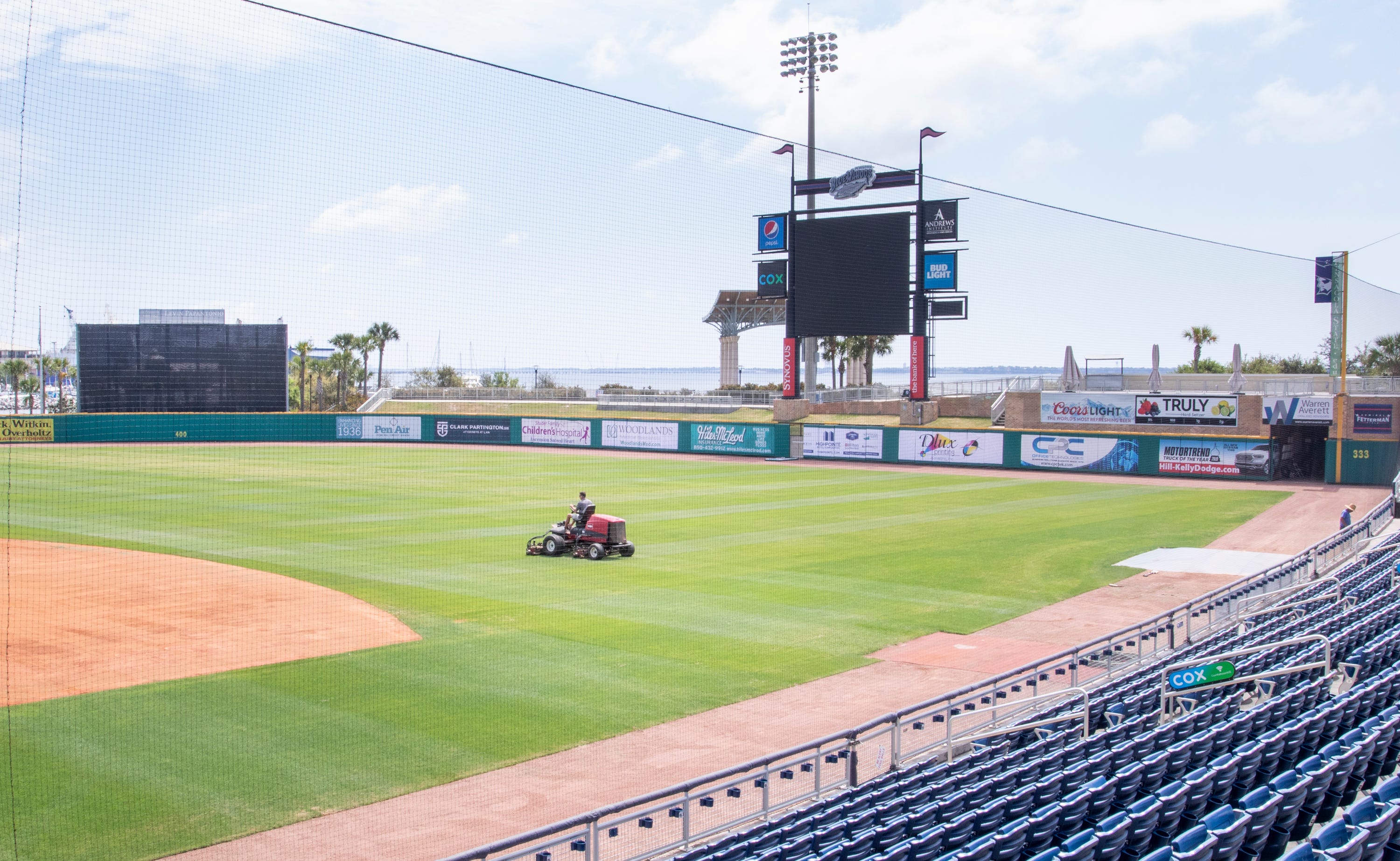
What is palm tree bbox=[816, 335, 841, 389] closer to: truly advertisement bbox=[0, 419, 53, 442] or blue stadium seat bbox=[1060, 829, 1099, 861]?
truly advertisement bbox=[0, 419, 53, 442]

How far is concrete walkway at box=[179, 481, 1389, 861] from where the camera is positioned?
9.30 meters

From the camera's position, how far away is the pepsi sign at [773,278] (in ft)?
186

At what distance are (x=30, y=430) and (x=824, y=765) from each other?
2225 inches

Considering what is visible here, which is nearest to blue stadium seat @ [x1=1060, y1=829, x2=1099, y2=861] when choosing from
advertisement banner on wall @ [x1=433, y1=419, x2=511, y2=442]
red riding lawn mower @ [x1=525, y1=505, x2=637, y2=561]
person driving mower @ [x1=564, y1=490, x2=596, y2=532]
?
red riding lawn mower @ [x1=525, y1=505, x2=637, y2=561]

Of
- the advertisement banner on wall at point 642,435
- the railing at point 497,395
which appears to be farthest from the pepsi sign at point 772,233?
the railing at point 497,395

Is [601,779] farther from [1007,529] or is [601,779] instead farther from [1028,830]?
[1007,529]

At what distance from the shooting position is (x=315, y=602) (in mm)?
18969

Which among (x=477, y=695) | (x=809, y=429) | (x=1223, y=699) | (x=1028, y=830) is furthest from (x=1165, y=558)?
(x=809, y=429)

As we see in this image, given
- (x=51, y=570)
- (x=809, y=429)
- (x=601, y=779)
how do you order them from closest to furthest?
(x=601, y=779) → (x=51, y=570) → (x=809, y=429)

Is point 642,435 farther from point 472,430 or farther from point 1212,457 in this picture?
point 1212,457

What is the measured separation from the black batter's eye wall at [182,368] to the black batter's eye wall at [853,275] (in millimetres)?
27115

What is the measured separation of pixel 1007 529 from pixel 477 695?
1974 centimetres

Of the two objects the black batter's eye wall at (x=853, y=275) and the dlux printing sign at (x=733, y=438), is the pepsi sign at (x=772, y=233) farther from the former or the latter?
the dlux printing sign at (x=733, y=438)

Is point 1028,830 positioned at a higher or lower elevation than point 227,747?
higher
